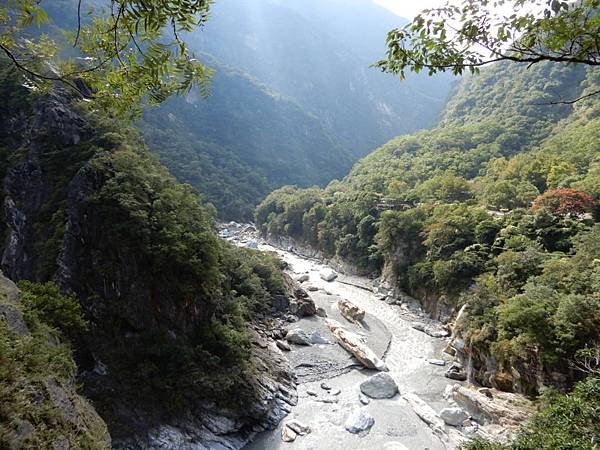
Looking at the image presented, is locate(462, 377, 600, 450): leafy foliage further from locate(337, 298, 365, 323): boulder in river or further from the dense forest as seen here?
locate(337, 298, 365, 323): boulder in river

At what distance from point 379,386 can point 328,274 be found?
1993cm

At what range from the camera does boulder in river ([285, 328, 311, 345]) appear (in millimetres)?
21594

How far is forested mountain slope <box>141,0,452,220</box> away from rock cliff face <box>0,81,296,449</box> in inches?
1899

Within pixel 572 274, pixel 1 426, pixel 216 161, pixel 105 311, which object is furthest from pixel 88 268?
pixel 216 161

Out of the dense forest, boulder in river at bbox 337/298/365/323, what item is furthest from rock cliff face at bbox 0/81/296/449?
boulder in river at bbox 337/298/365/323

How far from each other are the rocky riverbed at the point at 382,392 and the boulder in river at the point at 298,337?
2.3 inches

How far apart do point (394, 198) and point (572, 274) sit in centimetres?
2651

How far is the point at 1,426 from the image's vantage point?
4645 millimetres

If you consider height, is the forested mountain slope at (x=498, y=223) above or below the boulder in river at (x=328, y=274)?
above

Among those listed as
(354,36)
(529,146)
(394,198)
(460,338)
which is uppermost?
(354,36)

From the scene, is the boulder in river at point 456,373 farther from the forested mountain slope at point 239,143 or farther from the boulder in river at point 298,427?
the forested mountain slope at point 239,143

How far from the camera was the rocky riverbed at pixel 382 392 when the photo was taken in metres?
13.9

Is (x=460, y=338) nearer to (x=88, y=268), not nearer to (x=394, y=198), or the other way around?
(x=88, y=268)

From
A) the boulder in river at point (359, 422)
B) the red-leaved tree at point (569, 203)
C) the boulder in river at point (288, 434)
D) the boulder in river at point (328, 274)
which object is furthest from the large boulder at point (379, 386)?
the boulder in river at point (328, 274)
